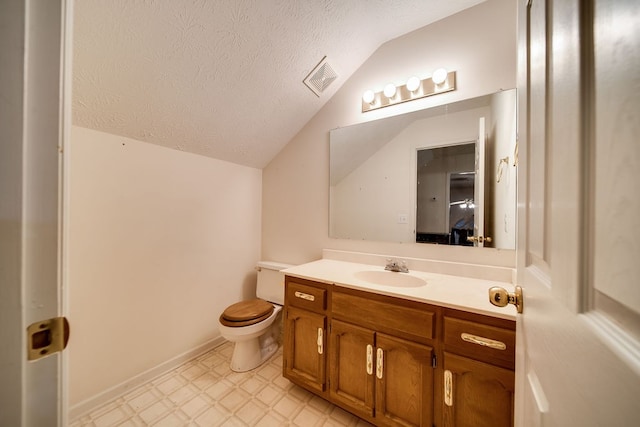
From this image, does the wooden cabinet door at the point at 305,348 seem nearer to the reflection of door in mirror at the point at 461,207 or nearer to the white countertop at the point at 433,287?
the white countertop at the point at 433,287

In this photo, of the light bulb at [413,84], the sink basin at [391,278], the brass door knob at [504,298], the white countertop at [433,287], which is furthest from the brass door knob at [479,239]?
the light bulb at [413,84]

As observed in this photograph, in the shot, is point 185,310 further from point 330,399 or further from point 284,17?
point 284,17

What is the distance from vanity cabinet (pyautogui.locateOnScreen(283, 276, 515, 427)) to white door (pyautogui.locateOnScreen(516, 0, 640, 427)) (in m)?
0.46

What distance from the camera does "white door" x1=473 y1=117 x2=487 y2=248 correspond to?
1.26m

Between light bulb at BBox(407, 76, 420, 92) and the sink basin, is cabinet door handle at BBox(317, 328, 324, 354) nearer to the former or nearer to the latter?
the sink basin

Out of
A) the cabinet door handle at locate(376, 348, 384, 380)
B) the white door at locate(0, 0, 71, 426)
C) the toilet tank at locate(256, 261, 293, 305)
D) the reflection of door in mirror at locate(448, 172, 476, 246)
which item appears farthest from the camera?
the toilet tank at locate(256, 261, 293, 305)

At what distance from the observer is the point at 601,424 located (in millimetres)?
221

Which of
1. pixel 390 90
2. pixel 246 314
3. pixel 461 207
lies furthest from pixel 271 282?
pixel 390 90

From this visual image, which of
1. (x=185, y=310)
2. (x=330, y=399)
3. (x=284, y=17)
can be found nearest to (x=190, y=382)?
(x=185, y=310)

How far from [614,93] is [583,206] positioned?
130 millimetres

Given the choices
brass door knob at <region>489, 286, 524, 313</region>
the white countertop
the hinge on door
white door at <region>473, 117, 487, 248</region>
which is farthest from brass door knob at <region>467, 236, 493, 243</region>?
the hinge on door

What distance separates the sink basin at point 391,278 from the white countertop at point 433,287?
34 mm

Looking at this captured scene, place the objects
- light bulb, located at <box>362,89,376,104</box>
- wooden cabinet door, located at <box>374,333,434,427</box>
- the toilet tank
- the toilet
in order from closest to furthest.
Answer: wooden cabinet door, located at <box>374,333,434,427</box>
the toilet
light bulb, located at <box>362,89,376,104</box>
the toilet tank

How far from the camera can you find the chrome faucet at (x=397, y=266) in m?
1.41
